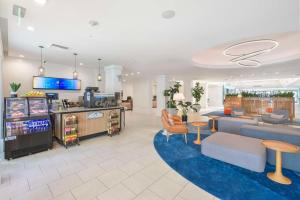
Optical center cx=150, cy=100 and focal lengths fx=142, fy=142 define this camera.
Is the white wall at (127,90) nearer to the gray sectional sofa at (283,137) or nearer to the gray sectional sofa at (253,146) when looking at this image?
the gray sectional sofa at (253,146)

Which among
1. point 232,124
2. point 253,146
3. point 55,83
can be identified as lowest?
point 253,146

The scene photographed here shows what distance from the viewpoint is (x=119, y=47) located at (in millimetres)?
4281

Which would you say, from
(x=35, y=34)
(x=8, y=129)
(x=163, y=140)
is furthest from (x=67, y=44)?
(x=163, y=140)

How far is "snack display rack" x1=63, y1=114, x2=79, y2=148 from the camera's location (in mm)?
4027

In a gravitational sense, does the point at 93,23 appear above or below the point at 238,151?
above

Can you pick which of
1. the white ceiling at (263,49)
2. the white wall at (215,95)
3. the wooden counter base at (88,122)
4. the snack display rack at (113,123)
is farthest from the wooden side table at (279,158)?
the white wall at (215,95)

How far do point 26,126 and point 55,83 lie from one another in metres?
3.43

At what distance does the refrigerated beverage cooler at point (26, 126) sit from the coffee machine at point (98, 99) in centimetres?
132

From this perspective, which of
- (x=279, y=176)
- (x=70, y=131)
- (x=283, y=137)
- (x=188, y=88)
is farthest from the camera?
(x=188, y=88)

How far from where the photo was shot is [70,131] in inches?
162

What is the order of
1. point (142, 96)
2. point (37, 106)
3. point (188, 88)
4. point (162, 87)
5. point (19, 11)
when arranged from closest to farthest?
point (19, 11)
point (37, 106)
point (162, 87)
point (188, 88)
point (142, 96)

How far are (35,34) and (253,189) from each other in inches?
216

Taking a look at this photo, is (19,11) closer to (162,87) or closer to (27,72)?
(27,72)

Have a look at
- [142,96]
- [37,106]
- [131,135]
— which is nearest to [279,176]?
[131,135]
